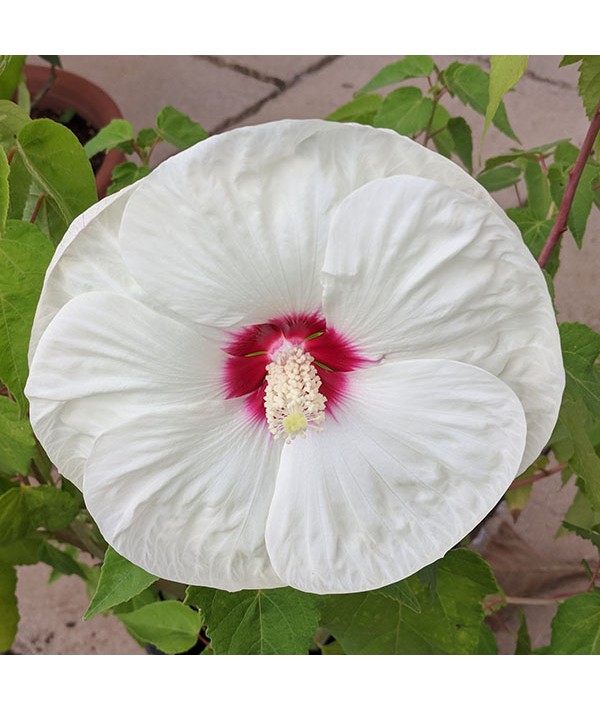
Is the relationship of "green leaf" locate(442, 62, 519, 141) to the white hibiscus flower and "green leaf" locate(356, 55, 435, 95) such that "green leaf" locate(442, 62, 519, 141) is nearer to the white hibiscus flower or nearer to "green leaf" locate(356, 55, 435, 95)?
"green leaf" locate(356, 55, 435, 95)

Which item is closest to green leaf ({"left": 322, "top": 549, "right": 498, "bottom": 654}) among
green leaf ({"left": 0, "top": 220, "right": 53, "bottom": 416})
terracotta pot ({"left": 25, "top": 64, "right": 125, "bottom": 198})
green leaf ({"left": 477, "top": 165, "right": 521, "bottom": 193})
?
green leaf ({"left": 0, "top": 220, "right": 53, "bottom": 416})

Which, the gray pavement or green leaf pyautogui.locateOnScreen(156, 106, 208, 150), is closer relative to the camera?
green leaf pyautogui.locateOnScreen(156, 106, 208, 150)

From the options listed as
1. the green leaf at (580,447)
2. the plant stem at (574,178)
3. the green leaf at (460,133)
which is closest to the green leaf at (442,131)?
the green leaf at (460,133)

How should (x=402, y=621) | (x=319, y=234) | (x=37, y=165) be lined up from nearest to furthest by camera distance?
(x=319, y=234)
(x=37, y=165)
(x=402, y=621)

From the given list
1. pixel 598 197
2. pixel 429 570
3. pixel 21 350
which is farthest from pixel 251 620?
pixel 598 197

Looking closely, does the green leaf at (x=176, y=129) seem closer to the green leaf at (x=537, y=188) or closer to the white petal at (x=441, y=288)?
the green leaf at (x=537, y=188)

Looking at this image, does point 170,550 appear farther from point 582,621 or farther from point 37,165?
point 582,621
